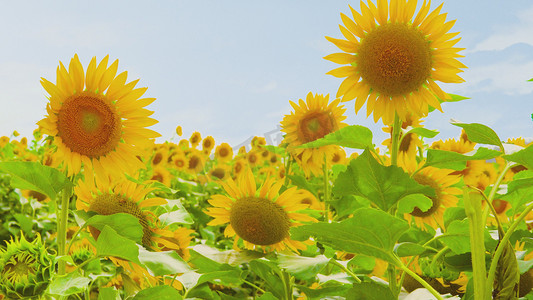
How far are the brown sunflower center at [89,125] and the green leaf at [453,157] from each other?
0.71 m

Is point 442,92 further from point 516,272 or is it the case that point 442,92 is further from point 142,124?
point 142,124

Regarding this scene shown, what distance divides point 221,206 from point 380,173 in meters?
0.59

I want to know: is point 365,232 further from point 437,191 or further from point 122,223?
point 437,191

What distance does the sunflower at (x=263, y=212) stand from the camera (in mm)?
1305

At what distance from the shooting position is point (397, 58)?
1217 mm

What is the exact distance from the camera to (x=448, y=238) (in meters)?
1.03

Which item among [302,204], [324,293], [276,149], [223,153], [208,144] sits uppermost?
[208,144]

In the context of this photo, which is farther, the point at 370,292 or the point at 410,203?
the point at 410,203

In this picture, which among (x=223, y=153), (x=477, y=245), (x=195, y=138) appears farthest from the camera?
(x=195, y=138)

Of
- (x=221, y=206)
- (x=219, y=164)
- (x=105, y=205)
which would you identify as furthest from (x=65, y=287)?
(x=219, y=164)

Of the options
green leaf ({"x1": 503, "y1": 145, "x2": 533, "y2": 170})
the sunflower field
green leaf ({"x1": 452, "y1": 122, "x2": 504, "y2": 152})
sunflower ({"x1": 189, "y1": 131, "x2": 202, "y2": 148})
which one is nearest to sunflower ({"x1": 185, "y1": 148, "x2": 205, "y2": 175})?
sunflower ({"x1": 189, "y1": 131, "x2": 202, "y2": 148})

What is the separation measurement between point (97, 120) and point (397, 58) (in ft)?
2.36

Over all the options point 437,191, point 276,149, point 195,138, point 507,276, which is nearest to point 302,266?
point 507,276

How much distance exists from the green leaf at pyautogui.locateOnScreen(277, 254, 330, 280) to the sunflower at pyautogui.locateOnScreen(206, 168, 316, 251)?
0.97 feet
